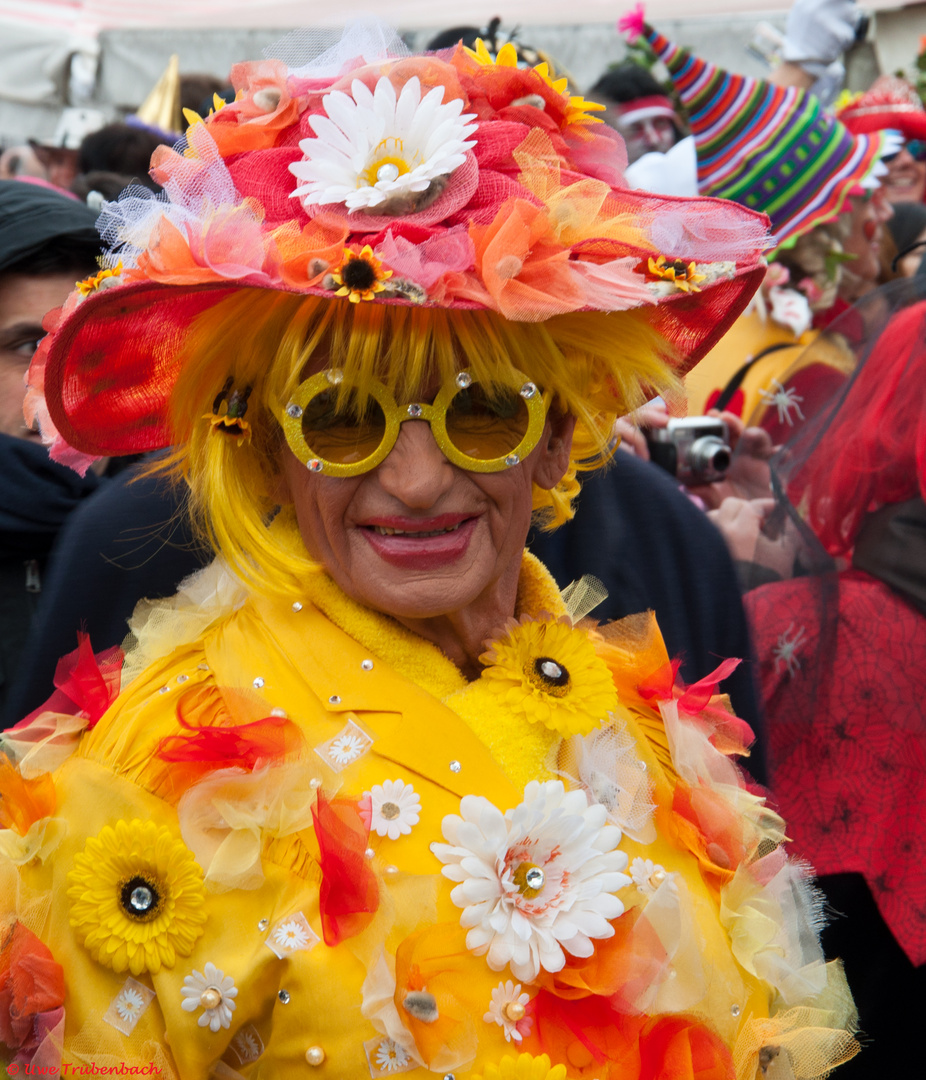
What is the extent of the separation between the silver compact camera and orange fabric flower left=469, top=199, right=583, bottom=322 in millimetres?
1477

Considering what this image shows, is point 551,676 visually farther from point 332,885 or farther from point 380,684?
point 332,885

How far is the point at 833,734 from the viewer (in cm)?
245

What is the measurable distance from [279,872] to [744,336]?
3057 mm

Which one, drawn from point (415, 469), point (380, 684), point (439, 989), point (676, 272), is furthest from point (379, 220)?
point (439, 989)

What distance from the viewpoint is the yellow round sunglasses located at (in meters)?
1.47

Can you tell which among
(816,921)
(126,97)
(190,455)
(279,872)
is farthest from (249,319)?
(126,97)

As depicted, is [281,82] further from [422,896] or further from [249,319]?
[422,896]

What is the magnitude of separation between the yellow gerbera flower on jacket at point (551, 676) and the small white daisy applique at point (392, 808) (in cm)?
21

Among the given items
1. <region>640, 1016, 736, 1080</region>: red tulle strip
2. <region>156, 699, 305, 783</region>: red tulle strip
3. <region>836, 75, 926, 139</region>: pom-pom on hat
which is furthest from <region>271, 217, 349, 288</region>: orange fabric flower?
<region>836, 75, 926, 139</region>: pom-pom on hat

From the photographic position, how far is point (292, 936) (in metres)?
1.39

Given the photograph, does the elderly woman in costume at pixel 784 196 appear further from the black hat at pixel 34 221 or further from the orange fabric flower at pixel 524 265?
the orange fabric flower at pixel 524 265

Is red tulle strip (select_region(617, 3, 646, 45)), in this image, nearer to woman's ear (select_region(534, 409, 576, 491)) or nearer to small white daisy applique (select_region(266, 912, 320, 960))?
woman's ear (select_region(534, 409, 576, 491))

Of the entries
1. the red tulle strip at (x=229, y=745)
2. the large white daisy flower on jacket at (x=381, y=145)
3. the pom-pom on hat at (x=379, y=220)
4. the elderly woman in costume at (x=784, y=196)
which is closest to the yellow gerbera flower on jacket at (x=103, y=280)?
the pom-pom on hat at (x=379, y=220)

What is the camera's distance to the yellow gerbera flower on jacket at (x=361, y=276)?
134cm
